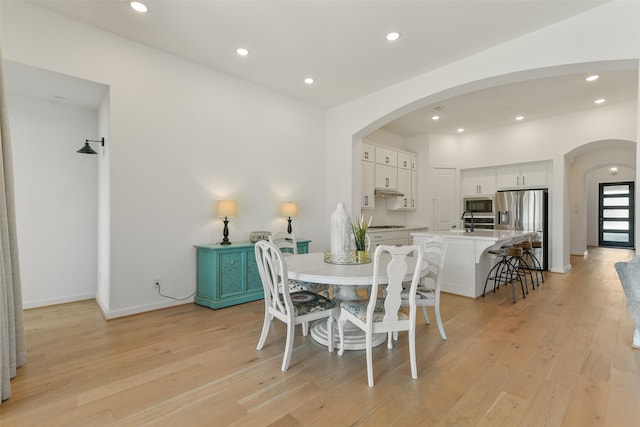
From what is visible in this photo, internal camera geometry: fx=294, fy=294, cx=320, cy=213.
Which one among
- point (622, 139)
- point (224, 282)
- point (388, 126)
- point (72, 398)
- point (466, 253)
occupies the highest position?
point (388, 126)

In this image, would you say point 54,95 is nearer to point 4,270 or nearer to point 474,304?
point 4,270

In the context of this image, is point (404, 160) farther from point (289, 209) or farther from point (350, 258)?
point (350, 258)

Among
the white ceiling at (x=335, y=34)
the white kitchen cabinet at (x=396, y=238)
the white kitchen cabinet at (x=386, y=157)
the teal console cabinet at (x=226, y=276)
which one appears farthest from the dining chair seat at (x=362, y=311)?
the white kitchen cabinet at (x=386, y=157)

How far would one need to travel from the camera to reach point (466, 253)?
403 cm

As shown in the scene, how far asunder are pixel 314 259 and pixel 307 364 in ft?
2.95

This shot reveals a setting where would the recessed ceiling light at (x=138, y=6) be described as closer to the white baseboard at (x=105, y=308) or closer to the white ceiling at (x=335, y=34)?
the white ceiling at (x=335, y=34)

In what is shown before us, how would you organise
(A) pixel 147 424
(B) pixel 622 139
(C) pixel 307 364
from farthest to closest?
(B) pixel 622 139 < (C) pixel 307 364 < (A) pixel 147 424

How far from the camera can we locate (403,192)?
6418mm

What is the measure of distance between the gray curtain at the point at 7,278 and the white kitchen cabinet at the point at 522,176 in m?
7.52

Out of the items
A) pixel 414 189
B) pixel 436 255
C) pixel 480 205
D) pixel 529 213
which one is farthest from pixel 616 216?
pixel 436 255

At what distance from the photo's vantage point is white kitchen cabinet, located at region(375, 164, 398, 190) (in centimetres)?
577

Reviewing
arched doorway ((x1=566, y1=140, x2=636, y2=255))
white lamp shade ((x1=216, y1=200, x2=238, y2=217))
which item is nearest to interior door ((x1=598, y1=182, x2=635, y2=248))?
arched doorway ((x1=566, y1=140, x2=636, y2=255))

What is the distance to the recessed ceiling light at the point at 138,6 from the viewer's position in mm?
2596

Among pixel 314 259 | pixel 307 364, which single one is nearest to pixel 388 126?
pixel 314 259
